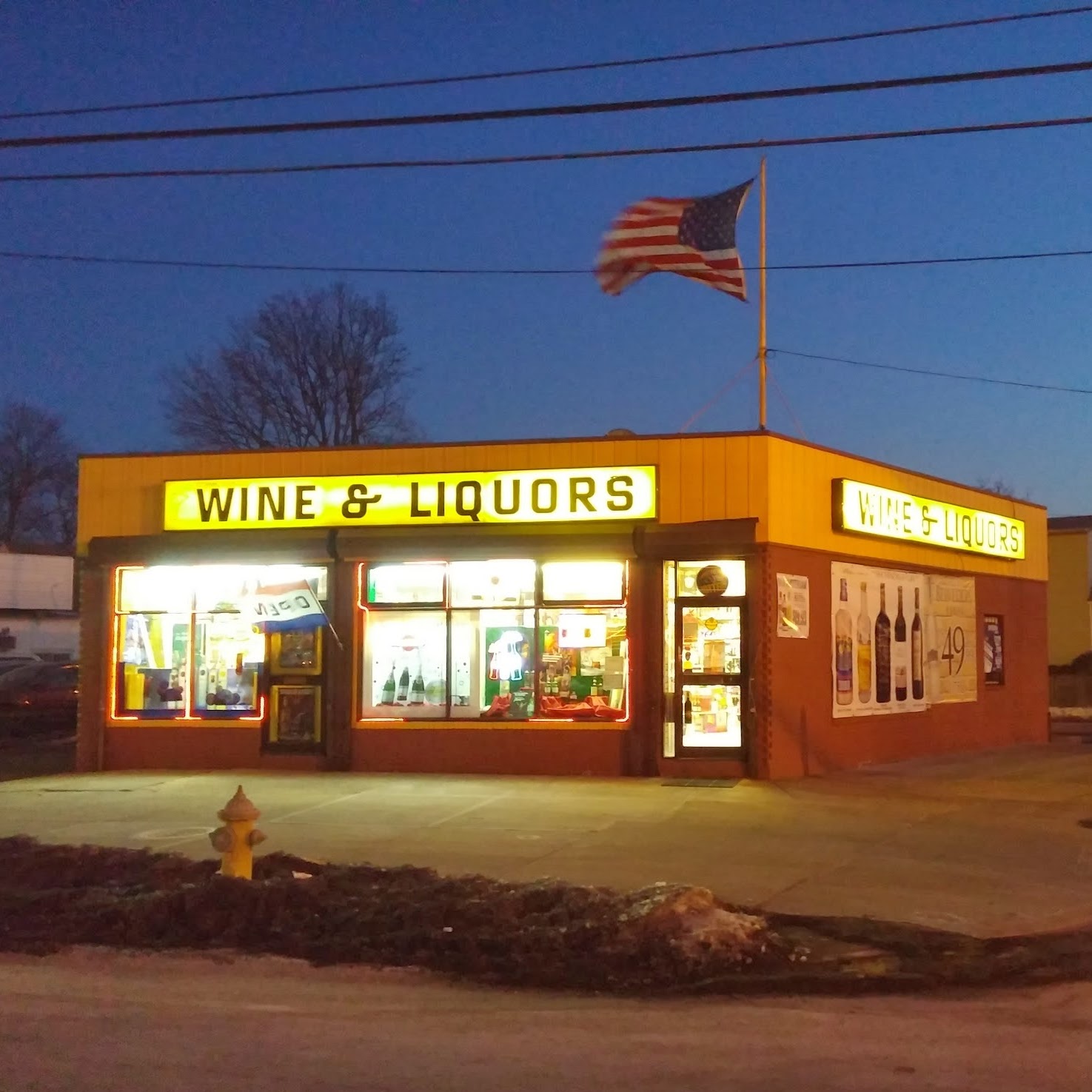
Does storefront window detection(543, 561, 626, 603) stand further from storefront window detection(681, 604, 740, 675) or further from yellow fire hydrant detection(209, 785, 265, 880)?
yellow fire hydrant detection(209, 785, 265, 880)

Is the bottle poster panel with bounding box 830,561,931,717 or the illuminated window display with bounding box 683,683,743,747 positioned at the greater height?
the bottle poster panel with bounding box 830,561,931,717

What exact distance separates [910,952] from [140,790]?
1085cm

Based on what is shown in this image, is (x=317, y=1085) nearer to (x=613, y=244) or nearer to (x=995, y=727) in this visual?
(x=613, y=244)

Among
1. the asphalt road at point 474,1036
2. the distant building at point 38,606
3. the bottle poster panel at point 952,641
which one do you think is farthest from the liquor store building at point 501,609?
the distant building at point 38,606

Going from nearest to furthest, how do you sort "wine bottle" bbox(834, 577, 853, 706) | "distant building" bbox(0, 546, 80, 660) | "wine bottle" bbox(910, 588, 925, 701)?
"wine bottle" bbox(834, 577, 853, 706) < "wine bottle" bbox(910, 588, 925, 701) < "distant building" bbox(0, 546, 80, 660)

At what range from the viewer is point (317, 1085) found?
6.21 metres

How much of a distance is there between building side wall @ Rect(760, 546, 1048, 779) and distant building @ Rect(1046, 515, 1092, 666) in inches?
686

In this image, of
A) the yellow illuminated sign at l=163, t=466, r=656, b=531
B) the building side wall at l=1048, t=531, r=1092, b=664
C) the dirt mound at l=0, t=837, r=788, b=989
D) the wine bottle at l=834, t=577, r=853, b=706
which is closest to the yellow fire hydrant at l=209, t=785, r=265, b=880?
the dirt mound at l=0, t=837, r=788, b=989

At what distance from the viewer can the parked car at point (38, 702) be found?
87.9 ft

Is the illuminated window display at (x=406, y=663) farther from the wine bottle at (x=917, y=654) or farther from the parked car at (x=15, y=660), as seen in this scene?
the parked car at (x=15, y=660)

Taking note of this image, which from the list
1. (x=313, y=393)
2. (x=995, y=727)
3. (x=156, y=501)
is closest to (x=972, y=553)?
(x=995, y=727)

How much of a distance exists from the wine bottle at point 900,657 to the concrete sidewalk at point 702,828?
1.53 meters

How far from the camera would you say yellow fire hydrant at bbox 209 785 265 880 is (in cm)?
1009

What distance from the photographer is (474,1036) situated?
7.09 m
